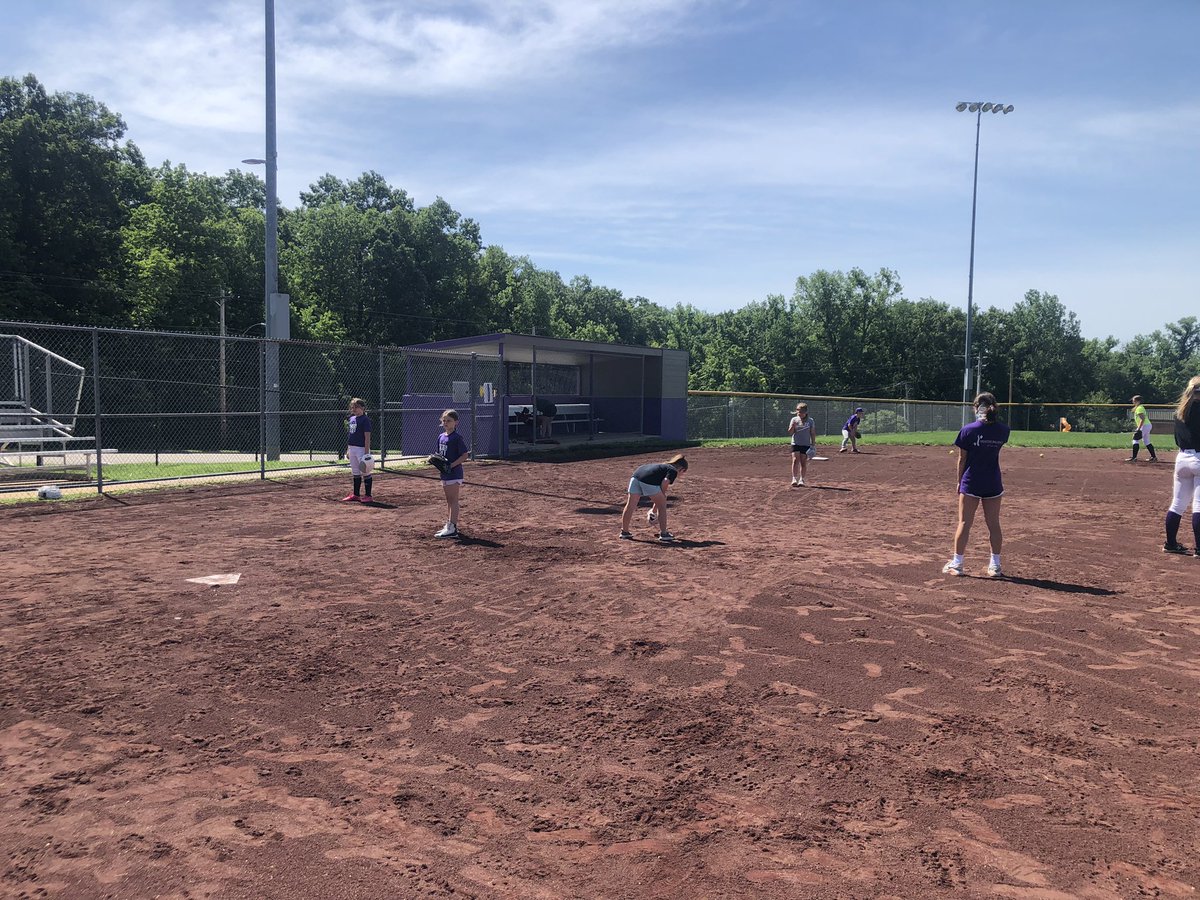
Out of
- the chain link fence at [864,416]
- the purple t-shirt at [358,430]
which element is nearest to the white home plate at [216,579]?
the purple t-shirt at [358,430]

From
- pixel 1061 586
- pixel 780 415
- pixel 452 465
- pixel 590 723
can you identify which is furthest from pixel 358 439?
pixel 780 415

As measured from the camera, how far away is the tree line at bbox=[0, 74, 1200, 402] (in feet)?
122

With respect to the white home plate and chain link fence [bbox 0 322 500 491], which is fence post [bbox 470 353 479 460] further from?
the white home plate

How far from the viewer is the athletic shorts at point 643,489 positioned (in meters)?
10.3

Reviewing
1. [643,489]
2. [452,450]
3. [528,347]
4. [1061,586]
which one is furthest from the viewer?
[528,347]

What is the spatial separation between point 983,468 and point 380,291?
169ft

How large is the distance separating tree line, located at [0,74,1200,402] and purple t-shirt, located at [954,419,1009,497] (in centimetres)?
3835

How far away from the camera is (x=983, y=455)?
822 cm

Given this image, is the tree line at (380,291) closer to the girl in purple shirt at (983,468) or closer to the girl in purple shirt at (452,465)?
the girl in purple shirt at (452,465)

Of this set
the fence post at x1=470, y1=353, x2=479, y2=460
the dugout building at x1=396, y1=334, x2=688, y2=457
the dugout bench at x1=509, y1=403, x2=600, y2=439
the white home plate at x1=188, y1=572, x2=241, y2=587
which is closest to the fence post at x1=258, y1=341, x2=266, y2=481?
the fence post at x1=470, y1=353, x2=479, y2=460

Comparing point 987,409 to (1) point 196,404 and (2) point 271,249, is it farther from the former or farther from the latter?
(1) point 196,404

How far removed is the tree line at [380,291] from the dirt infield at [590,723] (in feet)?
116

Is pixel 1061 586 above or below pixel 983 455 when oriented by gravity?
below

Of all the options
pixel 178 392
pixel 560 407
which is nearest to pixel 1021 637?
pixel 560 407
